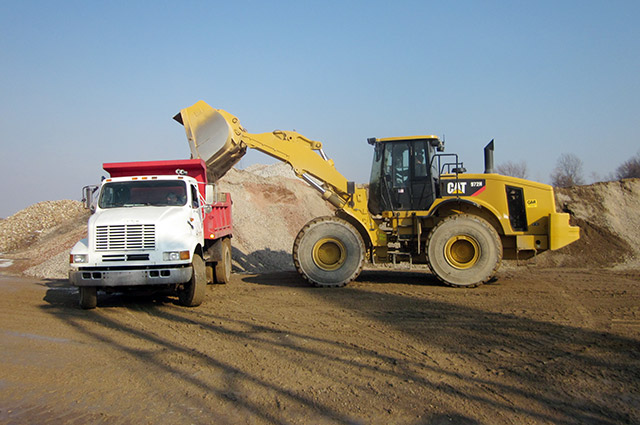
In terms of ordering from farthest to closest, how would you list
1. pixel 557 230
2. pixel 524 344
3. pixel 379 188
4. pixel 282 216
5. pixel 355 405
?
pixel 282 216 < pixel 379 188 < pixel 557 230 < pixel 524 344 < pixel 355 405

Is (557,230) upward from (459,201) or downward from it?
downward

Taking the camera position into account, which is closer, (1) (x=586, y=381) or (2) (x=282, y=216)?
(1) (x=586, y=381)

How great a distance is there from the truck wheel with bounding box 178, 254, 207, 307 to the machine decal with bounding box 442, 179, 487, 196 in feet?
18.9

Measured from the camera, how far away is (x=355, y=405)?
15.5 ft

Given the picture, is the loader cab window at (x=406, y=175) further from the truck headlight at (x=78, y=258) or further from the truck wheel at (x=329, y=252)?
the truck headlight at (x=78, y=258)

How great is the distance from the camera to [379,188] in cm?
1183

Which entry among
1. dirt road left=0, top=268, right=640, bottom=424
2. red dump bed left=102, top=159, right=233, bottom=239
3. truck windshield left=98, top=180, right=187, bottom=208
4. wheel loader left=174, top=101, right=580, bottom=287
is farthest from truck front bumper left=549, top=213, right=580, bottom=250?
truck windshield left=98, top=180, right=187, bottom=208

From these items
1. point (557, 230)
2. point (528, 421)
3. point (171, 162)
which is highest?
point (171, 162)

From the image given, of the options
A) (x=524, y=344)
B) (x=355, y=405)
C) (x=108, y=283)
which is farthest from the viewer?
(x=108, y=283)

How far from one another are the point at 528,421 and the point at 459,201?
7.42 m

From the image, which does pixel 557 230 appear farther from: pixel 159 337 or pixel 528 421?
pixel 159 337

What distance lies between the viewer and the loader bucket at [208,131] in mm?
11602

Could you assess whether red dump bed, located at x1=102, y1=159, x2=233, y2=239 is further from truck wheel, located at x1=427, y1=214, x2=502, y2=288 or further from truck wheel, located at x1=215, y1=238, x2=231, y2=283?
truck wheel, located at x1=427, y1=214, x2=502, y2=288

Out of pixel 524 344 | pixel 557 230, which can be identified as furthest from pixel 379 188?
pixel 524 344
